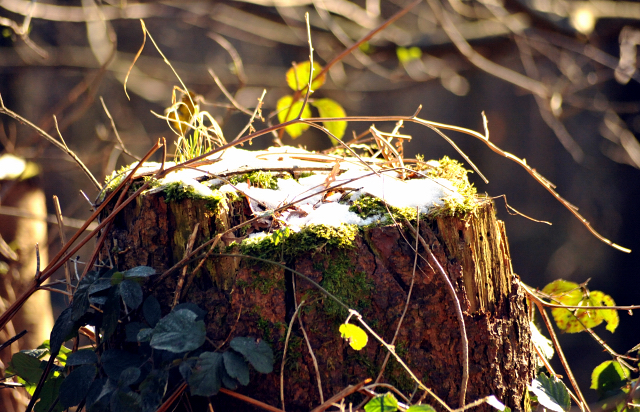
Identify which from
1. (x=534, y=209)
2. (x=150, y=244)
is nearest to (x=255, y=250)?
(x=150, y=244)

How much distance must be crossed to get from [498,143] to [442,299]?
4888 millimetres

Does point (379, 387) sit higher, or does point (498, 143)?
point (498, 143)

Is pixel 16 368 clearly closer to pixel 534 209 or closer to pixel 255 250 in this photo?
pixel 255 250

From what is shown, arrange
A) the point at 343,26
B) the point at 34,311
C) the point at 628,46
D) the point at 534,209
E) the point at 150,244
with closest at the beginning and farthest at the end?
the point at 150,244
the point at 34,311
the point at 628,46
the point at 343,26
the point at 534,209

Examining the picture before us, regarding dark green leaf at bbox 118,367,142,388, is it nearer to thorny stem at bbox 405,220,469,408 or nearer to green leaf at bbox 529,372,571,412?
thorny stem at bbox 405,220,469,408

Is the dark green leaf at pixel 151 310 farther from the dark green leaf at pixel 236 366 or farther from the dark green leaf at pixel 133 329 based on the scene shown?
the dark green leaf at pixel 236 366

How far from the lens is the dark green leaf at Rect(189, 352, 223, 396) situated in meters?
0.82

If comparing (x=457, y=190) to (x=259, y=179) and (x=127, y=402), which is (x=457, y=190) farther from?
(x=127, y=402)

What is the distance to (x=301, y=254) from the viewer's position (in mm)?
961

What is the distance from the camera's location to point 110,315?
94 cm

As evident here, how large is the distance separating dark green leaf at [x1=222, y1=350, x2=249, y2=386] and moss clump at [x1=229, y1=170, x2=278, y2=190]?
461 mm

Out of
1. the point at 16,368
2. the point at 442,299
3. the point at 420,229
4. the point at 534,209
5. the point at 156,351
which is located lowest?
the point at 16,368

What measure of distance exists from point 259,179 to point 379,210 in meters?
0.34

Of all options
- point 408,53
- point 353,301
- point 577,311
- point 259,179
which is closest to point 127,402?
point 353,301
